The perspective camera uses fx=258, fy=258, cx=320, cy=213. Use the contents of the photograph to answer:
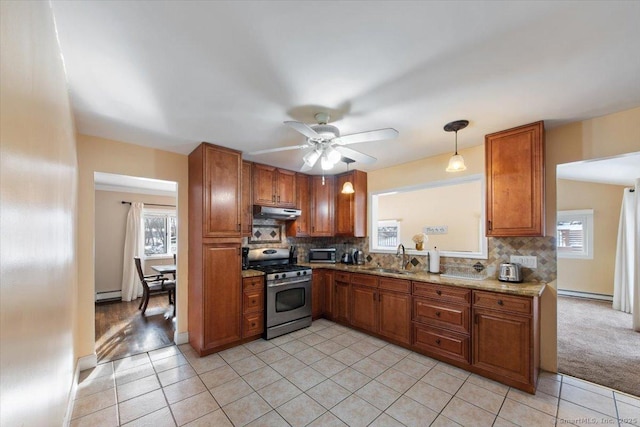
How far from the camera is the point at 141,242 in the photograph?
5.80 m

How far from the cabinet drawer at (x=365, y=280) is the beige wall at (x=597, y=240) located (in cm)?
534

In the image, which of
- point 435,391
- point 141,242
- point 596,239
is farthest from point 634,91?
point 141,242

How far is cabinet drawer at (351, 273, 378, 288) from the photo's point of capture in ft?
11.6

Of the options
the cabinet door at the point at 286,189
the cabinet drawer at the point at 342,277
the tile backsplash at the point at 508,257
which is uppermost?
the cabinet door at the point at 286,189

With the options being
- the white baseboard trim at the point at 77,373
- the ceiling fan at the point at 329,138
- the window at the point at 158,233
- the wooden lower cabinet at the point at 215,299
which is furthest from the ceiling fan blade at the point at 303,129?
the window at the point at 158,233

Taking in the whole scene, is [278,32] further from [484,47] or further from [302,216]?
[302,216]

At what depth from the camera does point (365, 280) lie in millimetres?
3670

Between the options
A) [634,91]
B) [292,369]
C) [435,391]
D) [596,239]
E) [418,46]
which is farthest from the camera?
[596,239]

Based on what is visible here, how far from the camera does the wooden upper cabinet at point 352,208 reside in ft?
14.1

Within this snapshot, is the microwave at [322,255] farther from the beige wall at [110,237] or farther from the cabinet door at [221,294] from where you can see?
the beige wall at [110,237]

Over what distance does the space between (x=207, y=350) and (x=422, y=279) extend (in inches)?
104

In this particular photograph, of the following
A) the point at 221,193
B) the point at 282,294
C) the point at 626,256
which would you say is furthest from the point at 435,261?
the point at 626,256

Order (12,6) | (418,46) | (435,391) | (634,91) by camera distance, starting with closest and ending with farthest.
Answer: (12,6), (418,46), (634,91), (435,391)

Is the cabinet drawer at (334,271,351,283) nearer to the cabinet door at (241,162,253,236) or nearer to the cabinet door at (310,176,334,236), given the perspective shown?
the cabinet door at (310,176,334,236)
